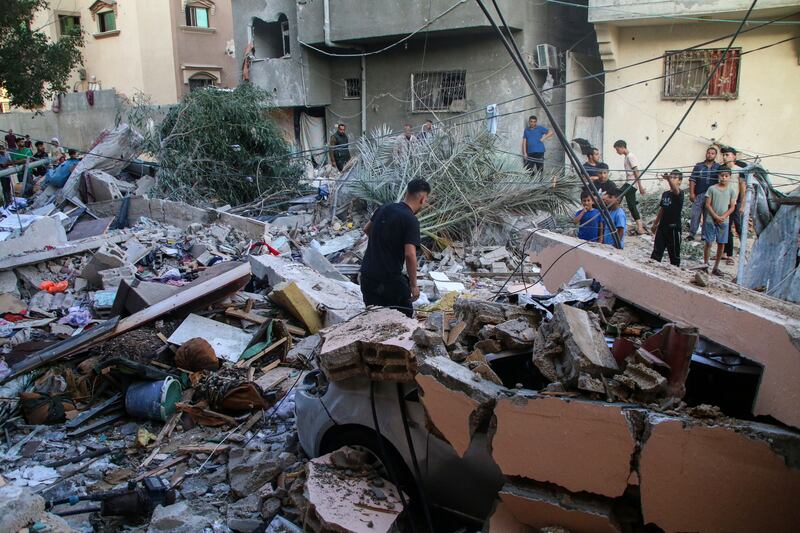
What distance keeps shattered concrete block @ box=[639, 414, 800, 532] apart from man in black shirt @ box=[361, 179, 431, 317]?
286cm

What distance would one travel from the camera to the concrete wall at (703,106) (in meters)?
14.4

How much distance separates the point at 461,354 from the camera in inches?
140

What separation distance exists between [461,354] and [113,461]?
3.28 m

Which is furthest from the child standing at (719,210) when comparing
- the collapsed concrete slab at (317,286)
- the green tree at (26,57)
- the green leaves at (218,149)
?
the green tree at (26,57)

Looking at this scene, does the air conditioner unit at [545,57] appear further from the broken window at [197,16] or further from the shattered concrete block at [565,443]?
the broken window at [197,16]

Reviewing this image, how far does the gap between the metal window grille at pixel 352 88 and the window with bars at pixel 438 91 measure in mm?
2114

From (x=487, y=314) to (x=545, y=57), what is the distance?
14523 mm

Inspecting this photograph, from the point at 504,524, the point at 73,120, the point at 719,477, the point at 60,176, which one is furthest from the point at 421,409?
the point at 73,120

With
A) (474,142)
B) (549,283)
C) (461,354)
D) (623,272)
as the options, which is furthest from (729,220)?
(461,354)

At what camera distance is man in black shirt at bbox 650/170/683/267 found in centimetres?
930

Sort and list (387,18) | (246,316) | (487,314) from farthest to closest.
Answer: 1. (387,18)
2. (246,316)
3. (487,314)

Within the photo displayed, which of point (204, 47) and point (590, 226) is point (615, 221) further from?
point (204, 47)

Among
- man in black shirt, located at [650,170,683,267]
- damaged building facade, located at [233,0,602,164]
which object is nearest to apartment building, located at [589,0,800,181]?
damaged building facade, located at [233,0,602,164]

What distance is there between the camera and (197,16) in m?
31.5
